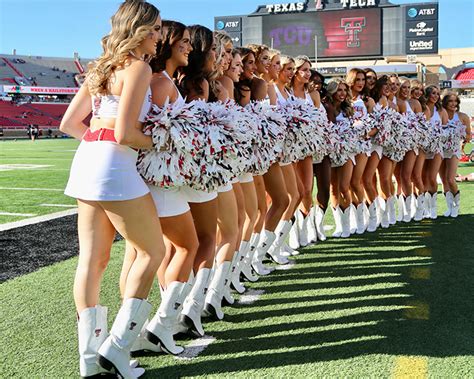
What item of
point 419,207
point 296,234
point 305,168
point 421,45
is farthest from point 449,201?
point 421,45

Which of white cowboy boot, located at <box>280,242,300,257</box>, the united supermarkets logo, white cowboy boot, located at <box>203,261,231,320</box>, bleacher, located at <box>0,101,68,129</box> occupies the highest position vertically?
the united supermarkets logo

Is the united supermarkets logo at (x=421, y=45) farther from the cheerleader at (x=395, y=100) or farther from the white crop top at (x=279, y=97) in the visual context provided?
the white crop top at (x=279, y=97)

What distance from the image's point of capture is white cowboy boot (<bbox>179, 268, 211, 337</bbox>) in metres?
2.98

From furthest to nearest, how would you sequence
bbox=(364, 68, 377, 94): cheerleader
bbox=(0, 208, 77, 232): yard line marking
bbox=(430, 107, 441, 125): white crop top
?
bbox=(430, 107, 441, 125): white crop top < bbox=(0, 208, 77, 232): yard line marking < bbox=(364, 68, 377, 94): cheerleader

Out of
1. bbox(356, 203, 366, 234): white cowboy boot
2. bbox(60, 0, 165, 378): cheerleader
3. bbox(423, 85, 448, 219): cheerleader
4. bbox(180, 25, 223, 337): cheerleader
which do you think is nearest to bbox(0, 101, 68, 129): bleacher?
bbox(423, 85, 448, 219): cheerleader

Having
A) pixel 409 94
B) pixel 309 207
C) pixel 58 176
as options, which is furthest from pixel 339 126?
pixel 58 176

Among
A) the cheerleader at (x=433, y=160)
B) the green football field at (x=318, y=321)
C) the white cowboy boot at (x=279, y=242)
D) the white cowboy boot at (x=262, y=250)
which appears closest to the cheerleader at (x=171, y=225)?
the green football field at (x=318, y=321)

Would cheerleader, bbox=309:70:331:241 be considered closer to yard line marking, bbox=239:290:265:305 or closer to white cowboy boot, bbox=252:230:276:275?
white cowboy boot, bbox=252:230:276:275

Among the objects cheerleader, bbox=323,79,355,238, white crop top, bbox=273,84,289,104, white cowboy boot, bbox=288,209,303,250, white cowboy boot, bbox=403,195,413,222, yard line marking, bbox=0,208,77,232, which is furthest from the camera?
white cowboy boot, bbox=403,195,413,222

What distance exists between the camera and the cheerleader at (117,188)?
2.26 m

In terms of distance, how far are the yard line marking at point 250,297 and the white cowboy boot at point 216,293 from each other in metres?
0.32

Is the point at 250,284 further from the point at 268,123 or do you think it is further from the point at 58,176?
the point at 58,176

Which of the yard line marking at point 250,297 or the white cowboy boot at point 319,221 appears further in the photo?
the white cowboy boot at point 319,221

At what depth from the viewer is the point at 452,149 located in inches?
276
